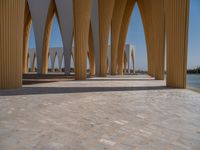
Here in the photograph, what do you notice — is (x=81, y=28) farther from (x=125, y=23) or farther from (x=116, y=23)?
(x=125, y=23)

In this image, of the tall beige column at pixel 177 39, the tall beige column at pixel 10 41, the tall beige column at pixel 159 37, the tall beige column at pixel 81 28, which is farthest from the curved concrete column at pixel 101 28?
the tall beige column at pixel 10 41

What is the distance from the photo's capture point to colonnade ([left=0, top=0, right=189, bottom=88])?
7.93 metres

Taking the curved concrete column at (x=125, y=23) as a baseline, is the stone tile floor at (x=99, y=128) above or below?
below

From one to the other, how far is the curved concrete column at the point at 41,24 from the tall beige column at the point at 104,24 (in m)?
6.31

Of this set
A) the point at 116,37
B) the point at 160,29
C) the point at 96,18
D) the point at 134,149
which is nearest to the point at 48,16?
the point at 96,18

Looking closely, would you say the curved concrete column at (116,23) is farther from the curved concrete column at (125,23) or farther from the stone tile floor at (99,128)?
the stone tile floor at (99,128)

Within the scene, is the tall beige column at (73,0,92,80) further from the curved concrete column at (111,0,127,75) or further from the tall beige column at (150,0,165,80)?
the curved concrete column at (111,0,127,75)

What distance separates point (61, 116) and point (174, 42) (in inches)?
276

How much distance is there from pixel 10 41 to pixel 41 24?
16.2 m

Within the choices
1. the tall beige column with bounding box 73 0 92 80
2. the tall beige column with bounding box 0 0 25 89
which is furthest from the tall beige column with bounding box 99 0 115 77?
the tall beige column with bounding box 0 0 25 89

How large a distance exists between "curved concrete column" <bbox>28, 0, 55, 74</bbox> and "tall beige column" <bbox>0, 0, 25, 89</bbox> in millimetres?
15633

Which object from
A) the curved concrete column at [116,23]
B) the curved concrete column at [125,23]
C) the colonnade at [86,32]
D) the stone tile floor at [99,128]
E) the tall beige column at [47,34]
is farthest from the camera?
the curved concrete column at [125,23]

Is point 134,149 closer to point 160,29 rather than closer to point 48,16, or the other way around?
point 160,29

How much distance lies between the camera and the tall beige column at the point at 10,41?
304 inches
